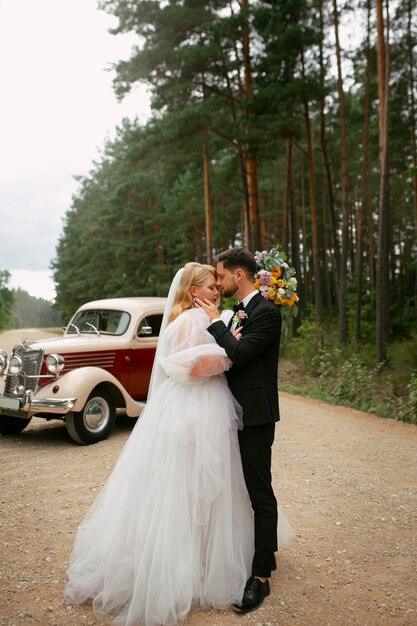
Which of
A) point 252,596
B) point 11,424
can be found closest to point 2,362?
point 11,424

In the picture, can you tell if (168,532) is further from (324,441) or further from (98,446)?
(324,441)

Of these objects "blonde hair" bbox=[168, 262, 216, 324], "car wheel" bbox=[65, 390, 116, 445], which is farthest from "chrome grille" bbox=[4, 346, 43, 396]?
"blonde hair" bbox=[168, 262, 216, 324]

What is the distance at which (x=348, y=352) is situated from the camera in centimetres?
1513

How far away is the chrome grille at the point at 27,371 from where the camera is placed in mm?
7336

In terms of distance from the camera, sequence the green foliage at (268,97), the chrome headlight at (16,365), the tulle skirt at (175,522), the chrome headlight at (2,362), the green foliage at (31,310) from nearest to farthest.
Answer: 1. the tulle skirt at (175,522)
2. the chrome headlight at (16,365)
3. the chrome headlight at (2,362)
4. the green foliage at (268,97)
5. the green foliage at (31,310)

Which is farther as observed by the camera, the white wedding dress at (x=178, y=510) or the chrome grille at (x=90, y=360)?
the chrome grille at (x=90, y=360)

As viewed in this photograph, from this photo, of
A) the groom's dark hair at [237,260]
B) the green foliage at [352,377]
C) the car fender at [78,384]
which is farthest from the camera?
the green foliage at [352,377]

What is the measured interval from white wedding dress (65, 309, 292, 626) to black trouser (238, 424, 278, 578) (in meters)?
0.08

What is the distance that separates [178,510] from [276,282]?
1.62m

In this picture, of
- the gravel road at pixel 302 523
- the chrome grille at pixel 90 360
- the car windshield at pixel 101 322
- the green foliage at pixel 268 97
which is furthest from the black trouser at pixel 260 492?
the green foliage at pixel 268 97

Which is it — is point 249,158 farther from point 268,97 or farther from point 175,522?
point 175,522

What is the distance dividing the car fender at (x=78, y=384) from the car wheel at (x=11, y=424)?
1199mm

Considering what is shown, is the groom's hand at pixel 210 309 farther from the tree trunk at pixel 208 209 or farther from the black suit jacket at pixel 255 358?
the tree trunk at pixel 208 209

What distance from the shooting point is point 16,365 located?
7539 mm
